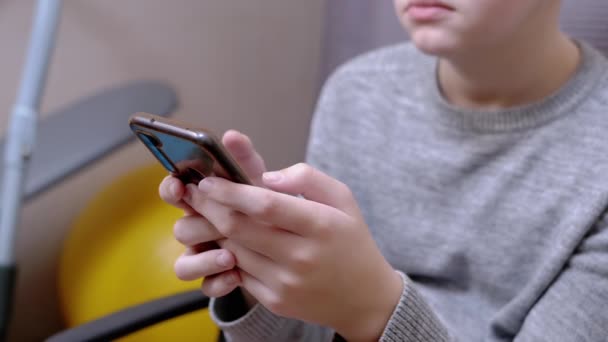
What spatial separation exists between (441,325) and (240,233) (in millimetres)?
220

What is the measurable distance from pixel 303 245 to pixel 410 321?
14 cm

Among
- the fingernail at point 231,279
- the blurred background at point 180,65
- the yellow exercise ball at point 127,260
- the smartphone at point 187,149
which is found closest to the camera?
the smartphone at point 187,149

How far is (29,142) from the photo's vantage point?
0.86 metres

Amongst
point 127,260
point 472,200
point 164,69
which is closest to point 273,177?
point 472,200

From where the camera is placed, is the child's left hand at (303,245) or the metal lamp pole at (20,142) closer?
the child's left hand at (303,245)

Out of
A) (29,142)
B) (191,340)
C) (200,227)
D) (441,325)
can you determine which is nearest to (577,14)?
(441,325)

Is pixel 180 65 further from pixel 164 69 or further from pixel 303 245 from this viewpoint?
pixel 303 245

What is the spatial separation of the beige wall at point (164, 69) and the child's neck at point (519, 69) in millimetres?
679

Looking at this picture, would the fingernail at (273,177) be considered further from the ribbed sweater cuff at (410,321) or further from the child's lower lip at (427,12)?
the child's lower lip at (427,12)

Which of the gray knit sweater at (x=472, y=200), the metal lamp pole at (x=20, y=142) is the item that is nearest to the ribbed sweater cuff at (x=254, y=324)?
the gray knit sweater at (x=472, y=200)

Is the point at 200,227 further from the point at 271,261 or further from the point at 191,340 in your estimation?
the point at 191,340

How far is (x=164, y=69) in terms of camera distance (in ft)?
3.83

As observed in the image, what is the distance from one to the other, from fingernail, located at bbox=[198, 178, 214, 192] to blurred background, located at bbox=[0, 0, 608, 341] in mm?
629

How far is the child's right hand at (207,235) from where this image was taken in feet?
1.38
